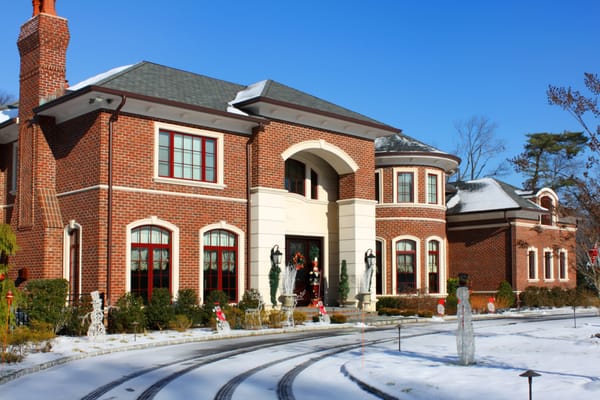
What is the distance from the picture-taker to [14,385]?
10.9m

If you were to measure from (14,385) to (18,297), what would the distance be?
3.69m

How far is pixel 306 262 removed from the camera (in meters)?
26.8

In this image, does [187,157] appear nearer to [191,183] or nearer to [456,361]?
[191,183]

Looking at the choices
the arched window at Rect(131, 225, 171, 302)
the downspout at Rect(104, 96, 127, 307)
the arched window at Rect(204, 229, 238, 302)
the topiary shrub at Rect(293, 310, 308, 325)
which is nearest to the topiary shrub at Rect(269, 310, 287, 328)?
the topiary shrub at Rect(293, 310, 308, 325)

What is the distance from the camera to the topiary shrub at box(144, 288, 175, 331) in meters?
19.3

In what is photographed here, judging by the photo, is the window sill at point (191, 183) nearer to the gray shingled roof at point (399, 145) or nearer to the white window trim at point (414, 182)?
the gray shingled roof at point (399, 145)

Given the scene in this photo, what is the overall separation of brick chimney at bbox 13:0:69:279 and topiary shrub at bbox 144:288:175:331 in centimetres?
350

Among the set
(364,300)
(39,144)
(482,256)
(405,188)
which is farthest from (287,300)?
(482,256)

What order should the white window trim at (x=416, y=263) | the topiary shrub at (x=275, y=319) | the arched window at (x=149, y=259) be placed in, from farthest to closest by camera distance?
the white window trim at (x=416, y=263) < the topiary shrub at (x=275, y=319) < the arched window at (x=149, y=259)

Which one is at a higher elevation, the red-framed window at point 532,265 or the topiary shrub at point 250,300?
the red-framed window at point 532,265

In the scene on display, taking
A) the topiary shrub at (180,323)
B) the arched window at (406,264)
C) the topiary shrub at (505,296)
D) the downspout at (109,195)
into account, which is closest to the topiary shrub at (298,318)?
the topiary shrub at (180,323)

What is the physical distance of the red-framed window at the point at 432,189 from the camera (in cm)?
3073

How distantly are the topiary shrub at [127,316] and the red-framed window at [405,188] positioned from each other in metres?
14.4

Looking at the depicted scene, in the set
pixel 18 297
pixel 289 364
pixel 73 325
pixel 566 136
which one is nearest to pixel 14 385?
pixel 18 297
